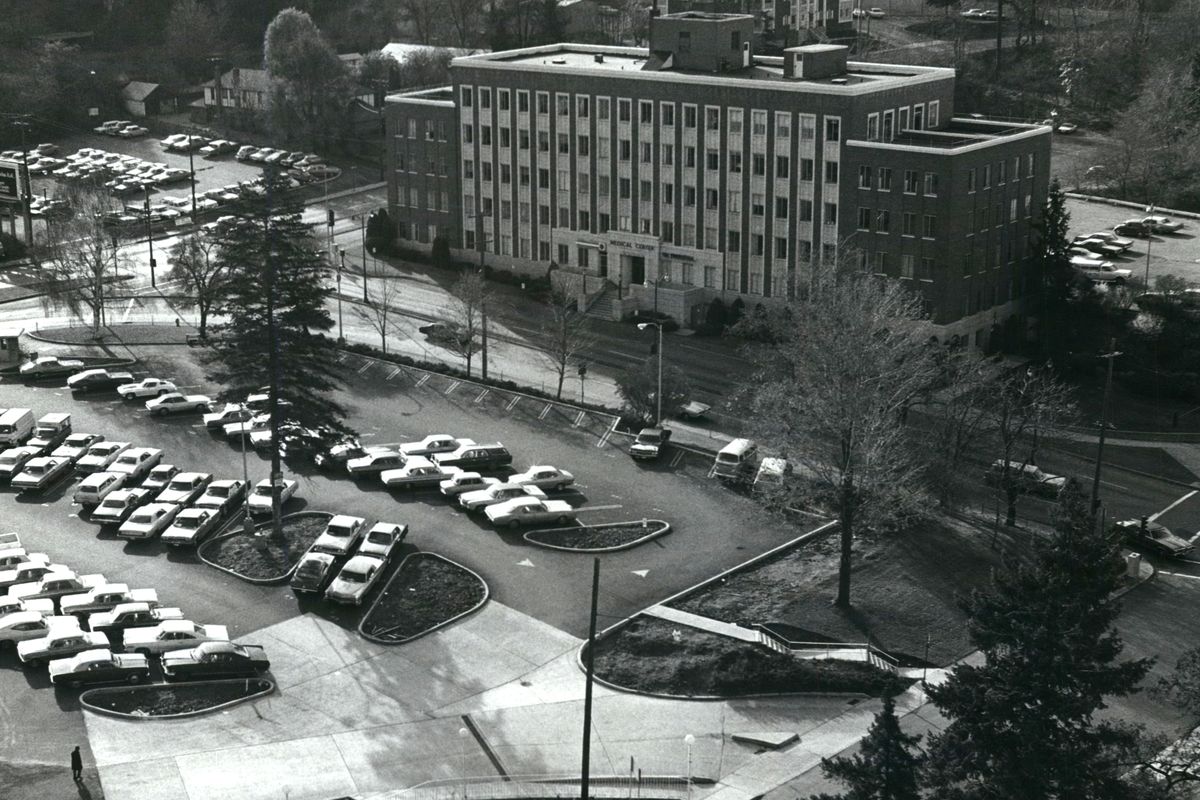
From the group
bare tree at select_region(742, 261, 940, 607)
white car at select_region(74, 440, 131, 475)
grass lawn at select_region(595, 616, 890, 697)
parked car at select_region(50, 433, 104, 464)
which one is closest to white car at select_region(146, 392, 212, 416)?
parked car at select_region(50, 433, 104, 464)

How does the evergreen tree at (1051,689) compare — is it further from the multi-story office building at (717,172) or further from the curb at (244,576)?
the multi-story office building at (717,172)

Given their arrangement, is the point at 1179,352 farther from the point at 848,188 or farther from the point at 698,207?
the point at 698,207

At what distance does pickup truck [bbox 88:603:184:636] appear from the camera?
190 feet

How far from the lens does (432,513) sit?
69.8 metres

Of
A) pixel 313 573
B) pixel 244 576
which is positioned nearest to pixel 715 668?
pixel 313 573

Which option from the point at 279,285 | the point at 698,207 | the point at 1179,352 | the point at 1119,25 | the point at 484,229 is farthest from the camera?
the point at 1119,25

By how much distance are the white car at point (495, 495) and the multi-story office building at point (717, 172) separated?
19.0m

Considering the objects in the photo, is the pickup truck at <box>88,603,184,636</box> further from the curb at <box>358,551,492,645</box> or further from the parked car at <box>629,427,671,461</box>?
the parked car at <box>629,427,671,461</box>

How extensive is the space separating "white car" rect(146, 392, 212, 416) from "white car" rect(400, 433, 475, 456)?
11910mm

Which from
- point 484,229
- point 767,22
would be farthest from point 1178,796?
point 767,22

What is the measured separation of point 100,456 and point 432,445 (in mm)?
15022

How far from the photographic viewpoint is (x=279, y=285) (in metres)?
65.7

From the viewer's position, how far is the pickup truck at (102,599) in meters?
59.5

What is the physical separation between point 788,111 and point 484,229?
2477cm
